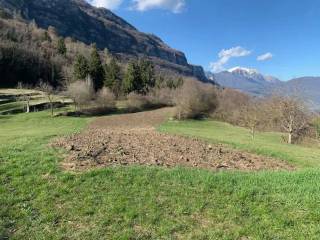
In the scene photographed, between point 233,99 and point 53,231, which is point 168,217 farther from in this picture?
point 233,99

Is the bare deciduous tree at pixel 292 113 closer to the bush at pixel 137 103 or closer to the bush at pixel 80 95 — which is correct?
the bush at pixel 137 103

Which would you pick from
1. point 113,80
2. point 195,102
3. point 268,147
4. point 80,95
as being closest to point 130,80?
point 113,80

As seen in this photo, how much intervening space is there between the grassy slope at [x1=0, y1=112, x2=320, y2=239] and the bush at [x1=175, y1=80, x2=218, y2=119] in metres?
57.9

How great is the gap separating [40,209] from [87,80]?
2918 inches

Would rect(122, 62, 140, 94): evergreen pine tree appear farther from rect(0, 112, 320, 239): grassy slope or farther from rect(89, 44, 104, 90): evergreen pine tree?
rect(0, 112, 320, 239): grassy slope

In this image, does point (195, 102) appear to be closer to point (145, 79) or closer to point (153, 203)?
point (145, 79)

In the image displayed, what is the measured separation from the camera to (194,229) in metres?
9.10

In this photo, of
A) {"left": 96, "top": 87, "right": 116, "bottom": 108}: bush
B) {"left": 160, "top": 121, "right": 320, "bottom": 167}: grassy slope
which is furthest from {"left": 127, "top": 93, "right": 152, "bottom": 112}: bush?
{"left": 160, "top": 121, "right": 320, "bottom": 167}: grassy slope

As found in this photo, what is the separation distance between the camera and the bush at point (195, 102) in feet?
237

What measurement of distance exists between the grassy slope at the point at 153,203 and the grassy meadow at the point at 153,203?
24 mm

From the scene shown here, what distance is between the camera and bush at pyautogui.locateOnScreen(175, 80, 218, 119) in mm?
72188

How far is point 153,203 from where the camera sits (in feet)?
34.1

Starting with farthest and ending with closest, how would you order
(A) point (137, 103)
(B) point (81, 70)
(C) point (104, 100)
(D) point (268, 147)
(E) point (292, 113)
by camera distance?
(B) point (81, 70)
(A) point (137, 103)
(C) point (104, 100)
(E) point (292, 113)
(D) point (268, 147)

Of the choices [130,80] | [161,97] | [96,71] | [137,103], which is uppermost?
[96,71]
